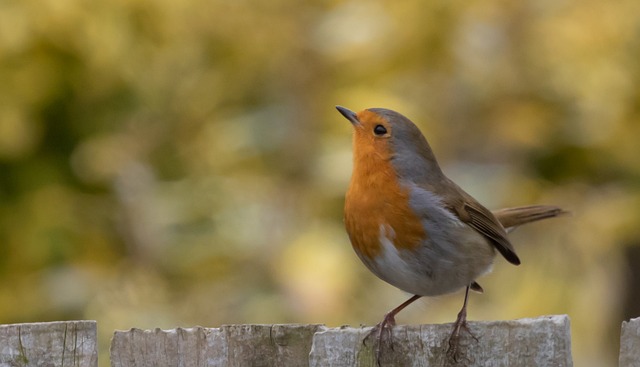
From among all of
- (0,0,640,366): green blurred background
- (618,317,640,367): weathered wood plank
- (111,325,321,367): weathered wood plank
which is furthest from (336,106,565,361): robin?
(0,0,640,366): green blurred background

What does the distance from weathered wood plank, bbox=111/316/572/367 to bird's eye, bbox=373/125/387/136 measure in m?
1.38

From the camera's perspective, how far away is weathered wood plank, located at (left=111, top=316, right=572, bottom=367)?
77.7 inches

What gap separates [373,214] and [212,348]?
3.37 ft

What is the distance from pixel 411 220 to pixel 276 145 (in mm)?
1977

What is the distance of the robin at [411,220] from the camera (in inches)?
121

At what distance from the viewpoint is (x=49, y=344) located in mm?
2184

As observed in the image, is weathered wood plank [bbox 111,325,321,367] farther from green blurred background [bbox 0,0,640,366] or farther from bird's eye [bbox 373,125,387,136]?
green blurred background [bbox 0,0,640,366]

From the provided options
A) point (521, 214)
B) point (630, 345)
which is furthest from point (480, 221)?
point (630, 345)

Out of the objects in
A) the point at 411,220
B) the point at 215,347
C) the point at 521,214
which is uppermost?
the point at 521,214

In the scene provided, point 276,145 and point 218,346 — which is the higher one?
point 276,145

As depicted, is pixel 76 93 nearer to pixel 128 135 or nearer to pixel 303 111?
pixel 128 135

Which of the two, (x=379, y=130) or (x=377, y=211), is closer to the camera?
(x=377, y=211)

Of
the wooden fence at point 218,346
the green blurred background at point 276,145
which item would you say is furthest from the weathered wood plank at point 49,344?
the green blurred background at point 276,145

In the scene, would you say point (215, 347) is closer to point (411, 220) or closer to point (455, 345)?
point (455, 345)
